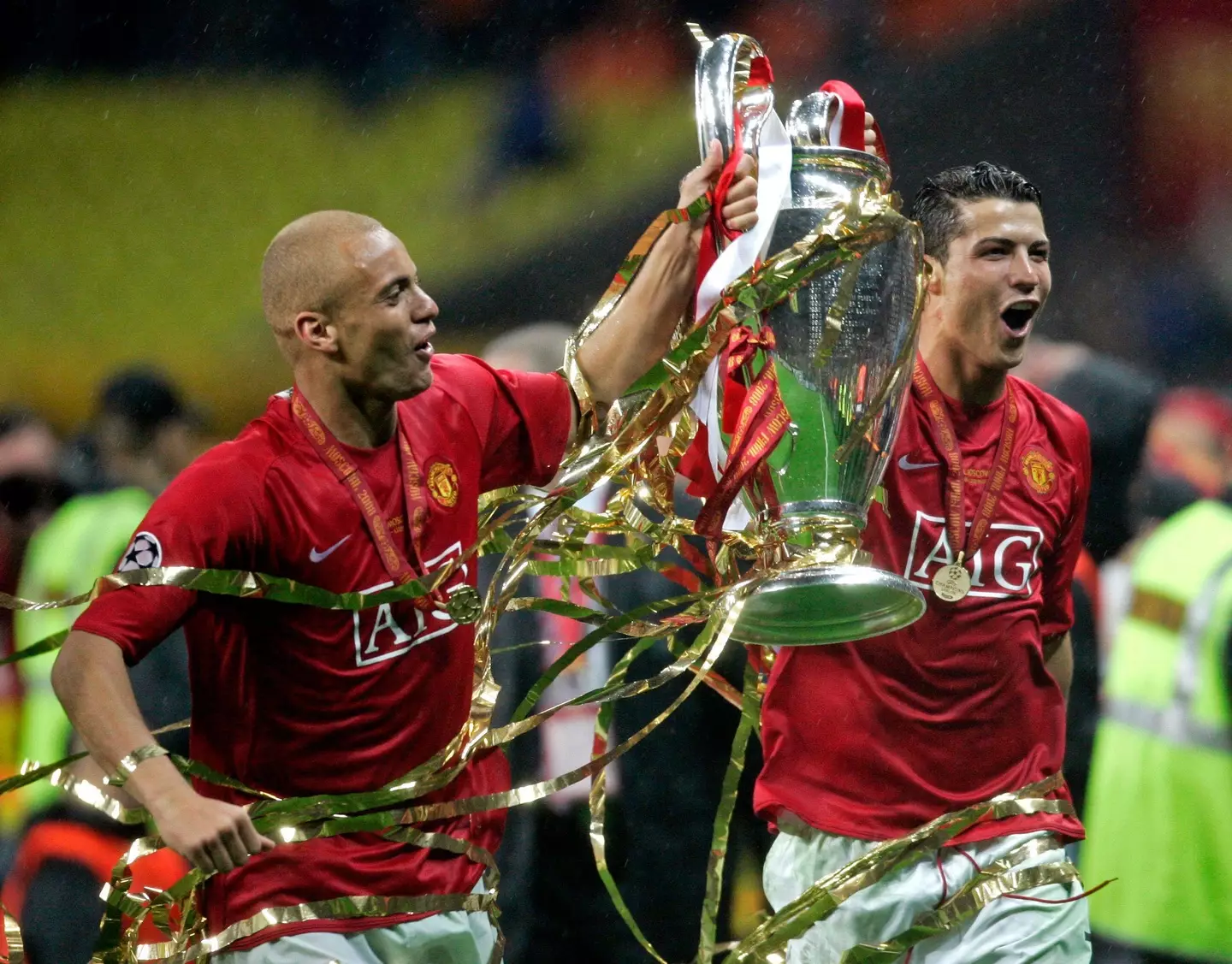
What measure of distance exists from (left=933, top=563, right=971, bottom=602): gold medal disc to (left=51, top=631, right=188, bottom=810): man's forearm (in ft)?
4.34

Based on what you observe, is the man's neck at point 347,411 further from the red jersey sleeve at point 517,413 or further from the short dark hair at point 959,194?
the short dark hair at point 959,194

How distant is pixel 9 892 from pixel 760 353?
314 cm

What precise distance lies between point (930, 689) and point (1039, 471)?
0.46m

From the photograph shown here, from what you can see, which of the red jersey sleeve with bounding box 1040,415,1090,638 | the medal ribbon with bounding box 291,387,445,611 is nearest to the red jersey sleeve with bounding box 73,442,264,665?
the medal ribbon with bounding box 291,387,445,611

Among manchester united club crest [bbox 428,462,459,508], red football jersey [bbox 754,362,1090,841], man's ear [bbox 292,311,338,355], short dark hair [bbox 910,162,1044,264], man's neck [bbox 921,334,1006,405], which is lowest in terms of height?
red football jersey [bbox 754,362,1090,841]

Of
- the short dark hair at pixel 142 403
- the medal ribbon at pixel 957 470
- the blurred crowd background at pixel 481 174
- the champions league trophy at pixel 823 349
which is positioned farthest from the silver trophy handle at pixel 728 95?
the short dark hair at pixel 142 403

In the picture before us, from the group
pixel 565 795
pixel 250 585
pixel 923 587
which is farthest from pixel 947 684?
pixel 565 795

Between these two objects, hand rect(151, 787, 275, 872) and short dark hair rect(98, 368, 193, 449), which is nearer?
hand rect(151, 787, 275, 872)

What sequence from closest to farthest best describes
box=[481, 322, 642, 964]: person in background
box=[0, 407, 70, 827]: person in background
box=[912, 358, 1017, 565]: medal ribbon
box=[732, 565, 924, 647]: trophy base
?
1. box=[732, 565, 924, 647]: trophy base
2. box=[912, 358, 1017, 565]: medal ribbon
3. box=[481, 322, 642, 964]: person in background
4. box=[0, 407, 70, 827]: person in background

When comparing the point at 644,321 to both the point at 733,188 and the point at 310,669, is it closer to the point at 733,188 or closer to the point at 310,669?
the point at 733,188

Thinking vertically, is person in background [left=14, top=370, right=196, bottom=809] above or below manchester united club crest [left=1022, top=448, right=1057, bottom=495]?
below

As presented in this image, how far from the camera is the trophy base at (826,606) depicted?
237 cm

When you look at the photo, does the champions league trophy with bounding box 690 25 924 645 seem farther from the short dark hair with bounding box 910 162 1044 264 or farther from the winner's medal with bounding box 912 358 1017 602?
the short dark hair with bounding box 910 162 1044 264

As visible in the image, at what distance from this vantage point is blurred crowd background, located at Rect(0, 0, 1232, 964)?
5105 mm
